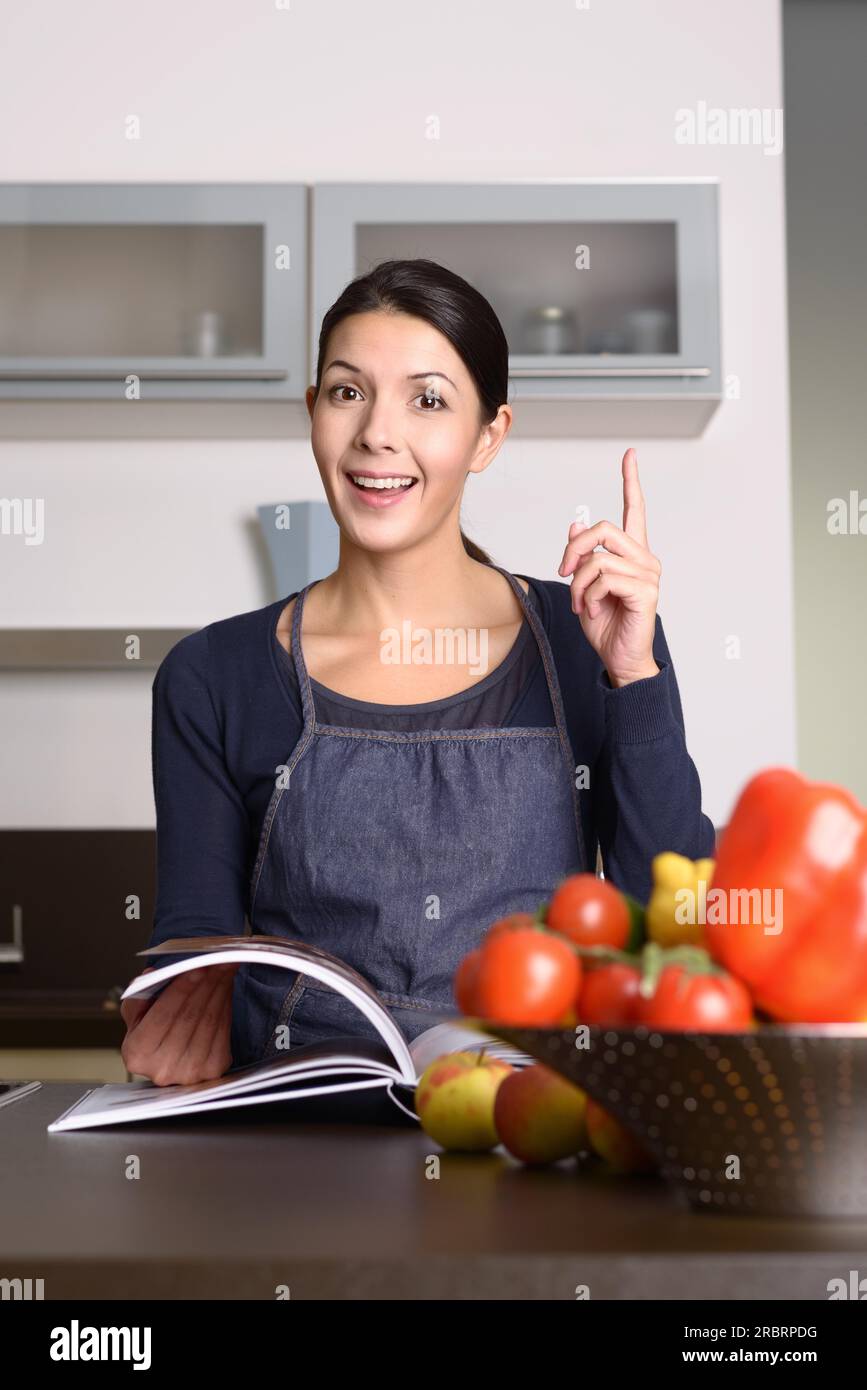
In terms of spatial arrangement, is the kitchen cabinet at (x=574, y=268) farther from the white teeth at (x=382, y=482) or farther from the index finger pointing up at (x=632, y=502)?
the index finger pointing up at (x=632, y=502)

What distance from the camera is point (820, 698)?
3.26 m

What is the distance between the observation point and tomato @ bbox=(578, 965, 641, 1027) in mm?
580

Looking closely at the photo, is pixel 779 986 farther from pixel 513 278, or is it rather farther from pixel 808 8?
pixel 808 8

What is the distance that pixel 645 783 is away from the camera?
4.21 ft

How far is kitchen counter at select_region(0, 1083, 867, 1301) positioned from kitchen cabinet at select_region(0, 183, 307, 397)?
196cm

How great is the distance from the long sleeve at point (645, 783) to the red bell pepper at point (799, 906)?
66 cm

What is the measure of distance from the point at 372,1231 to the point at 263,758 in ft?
2.73

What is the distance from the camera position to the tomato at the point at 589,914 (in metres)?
0.61

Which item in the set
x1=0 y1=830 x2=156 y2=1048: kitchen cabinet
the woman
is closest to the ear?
A: the woman

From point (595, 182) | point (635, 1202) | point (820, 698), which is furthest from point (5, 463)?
point (635, 1202)

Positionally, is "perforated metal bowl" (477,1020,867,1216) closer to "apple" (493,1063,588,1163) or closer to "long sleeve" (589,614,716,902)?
"apple" (493,1063,588,1163)

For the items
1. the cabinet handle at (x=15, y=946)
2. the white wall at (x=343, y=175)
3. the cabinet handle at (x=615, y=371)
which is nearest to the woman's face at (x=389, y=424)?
the cabinet handle at (x=615, y=371)

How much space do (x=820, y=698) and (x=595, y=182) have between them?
127 centimetres

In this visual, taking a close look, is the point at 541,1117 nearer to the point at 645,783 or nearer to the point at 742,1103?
the point at 742,1103
